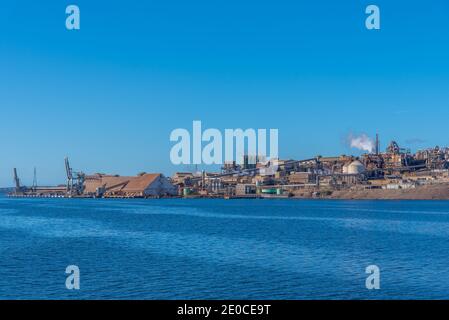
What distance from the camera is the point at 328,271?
1747 centimetres

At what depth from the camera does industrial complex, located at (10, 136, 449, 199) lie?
111 meters

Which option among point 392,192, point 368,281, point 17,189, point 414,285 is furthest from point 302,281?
point 17,189

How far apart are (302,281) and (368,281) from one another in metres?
1.83

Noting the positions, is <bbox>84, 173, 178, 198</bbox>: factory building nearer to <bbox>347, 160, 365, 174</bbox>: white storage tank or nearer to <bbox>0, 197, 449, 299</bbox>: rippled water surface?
<bbox>347, 160, 365, 174</bbox>: white storage tank

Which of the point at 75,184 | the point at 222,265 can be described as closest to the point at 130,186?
the point at 75,184

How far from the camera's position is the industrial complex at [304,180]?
11119 cm

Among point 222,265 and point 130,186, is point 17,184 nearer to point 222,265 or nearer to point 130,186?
point 130,186

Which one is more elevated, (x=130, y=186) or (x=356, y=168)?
(x=356, y=168)

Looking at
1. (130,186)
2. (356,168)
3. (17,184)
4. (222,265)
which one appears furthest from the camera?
(17,184)

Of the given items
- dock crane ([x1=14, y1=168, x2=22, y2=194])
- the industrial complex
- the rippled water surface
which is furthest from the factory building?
the rippled water surface

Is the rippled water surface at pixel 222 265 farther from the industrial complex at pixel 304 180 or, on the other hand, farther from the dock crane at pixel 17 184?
the dock crane at pixel 17 184

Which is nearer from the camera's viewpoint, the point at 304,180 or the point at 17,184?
the point at 304,180

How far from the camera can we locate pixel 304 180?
12750 centimetres
